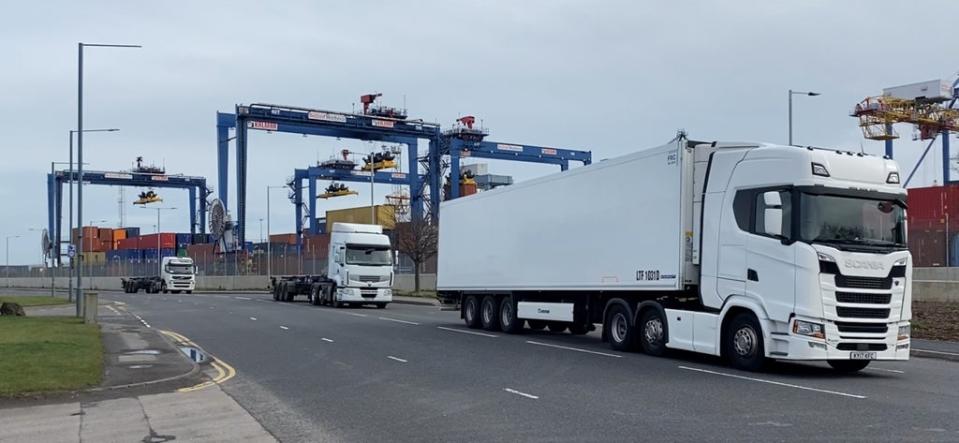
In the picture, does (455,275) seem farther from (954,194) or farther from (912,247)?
(954,194)

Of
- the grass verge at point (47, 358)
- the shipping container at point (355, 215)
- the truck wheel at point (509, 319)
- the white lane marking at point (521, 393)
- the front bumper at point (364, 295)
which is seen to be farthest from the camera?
the shipping container at point (355, 215)

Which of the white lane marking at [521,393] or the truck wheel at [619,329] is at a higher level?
the truck wheel at [619,329]

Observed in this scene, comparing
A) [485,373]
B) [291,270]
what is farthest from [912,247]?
[291,270]

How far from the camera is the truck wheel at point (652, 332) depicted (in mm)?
17297

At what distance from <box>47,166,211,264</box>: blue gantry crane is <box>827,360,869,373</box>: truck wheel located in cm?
8587

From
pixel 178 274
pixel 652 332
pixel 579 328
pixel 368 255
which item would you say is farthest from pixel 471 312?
pixel 178 274

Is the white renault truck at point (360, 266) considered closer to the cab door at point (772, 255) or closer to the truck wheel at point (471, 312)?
the truck wheel at point (471, 312)

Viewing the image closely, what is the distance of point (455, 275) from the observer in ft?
90.4

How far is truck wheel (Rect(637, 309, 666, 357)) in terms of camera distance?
17.3 m

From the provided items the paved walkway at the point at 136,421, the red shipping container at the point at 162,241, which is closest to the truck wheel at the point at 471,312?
the paved walkway at the point at 136,421

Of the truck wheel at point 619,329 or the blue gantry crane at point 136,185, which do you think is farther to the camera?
the blue gantry crane at point 136,185

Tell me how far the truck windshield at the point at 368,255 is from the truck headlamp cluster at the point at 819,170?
94.0 feet

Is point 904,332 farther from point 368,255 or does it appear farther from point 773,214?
point 368,255

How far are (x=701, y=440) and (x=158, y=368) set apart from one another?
33.6 ft
